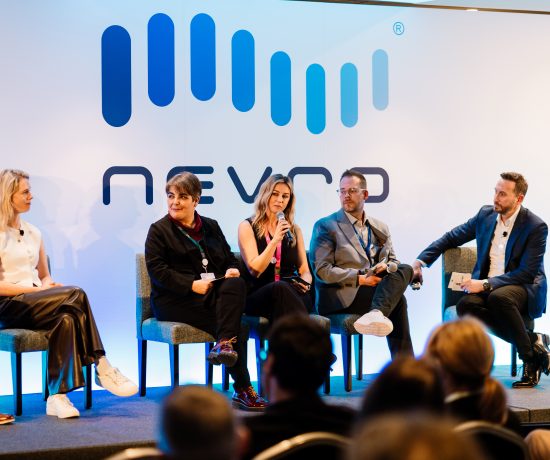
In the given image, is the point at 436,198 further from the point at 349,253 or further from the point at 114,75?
the point at 114,75

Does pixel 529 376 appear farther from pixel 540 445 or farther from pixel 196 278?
pixel 540 445

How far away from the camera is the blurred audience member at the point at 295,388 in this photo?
6.59 feet

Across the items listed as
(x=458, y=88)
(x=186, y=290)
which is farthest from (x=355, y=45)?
(x=186, y=290)

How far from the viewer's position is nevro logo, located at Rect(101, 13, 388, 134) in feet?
18.6

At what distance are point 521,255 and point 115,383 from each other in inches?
107

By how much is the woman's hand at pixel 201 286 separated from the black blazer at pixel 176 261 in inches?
1.2

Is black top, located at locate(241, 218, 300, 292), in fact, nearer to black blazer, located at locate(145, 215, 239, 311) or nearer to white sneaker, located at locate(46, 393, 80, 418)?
black blazer, located at locate(145, 215, 239, 311)

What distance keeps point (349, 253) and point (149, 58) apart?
6.08ft

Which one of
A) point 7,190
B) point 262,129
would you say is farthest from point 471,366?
point 262,129

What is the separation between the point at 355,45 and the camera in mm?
6230

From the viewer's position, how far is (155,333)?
489cm

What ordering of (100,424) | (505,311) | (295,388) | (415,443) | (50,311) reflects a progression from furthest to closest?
(505,311) → (50,311) → (100,424) → (295,388) → (415,443)

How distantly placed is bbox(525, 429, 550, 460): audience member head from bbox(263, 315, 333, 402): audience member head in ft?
2.37

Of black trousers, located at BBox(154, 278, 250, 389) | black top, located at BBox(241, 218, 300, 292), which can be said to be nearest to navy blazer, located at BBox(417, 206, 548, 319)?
black top, located at BBox(241, 218, 300, 292)
